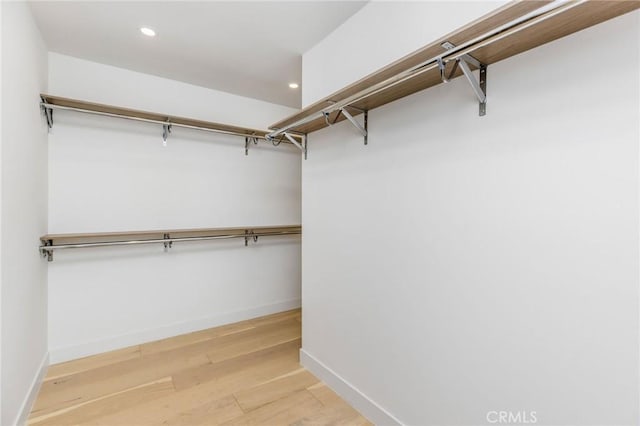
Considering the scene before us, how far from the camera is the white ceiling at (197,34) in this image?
190 cm

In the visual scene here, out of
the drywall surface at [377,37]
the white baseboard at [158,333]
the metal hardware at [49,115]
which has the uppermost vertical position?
the drywall surface at [377,37]

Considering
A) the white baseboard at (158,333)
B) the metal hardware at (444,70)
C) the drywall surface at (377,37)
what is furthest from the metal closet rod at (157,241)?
the metal hardware at (444,70)

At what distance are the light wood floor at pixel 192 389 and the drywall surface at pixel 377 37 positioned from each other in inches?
80.6

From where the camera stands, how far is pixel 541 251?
111cm

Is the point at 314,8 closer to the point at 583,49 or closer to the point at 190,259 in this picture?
the point at 583,49

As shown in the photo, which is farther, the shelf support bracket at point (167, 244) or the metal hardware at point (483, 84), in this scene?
the shelf support bracket at point (167, 244)

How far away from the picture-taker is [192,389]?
2080 millimetres

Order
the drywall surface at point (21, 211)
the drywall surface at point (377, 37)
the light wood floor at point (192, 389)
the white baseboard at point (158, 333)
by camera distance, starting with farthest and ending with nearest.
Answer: the white baseboard at point (158, 333) → the light wood floor at point (192, 389) → the drywall surface at point (21, 211) → the drywall surface at point (377, 37)

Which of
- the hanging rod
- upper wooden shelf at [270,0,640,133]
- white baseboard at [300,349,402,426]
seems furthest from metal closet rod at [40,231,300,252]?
upper wooden shelf at [270,0,640,133]

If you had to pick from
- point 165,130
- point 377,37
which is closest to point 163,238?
point 165,130

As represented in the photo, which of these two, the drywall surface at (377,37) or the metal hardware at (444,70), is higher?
the drywall surface at (377,37)

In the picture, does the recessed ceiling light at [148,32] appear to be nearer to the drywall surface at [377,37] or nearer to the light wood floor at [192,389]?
the drywall surface at [377,37]

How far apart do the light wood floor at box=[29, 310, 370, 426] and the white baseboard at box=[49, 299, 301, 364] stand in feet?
0.22

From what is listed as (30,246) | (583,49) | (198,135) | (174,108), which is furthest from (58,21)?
(583,49)
